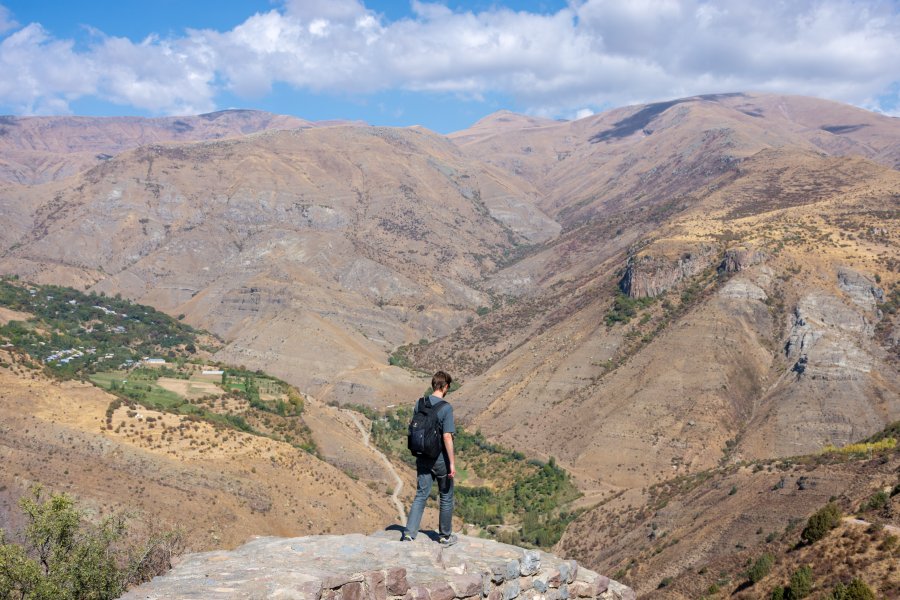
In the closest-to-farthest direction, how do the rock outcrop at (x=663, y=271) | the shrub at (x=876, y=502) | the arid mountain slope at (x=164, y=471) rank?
the shrub at (x=876, y=502), the arid mountain slope at (x=164, y=471), the rock outcrop at (x=663, y=271)

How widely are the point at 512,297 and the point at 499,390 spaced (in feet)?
286

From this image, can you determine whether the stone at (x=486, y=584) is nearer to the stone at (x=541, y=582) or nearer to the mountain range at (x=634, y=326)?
the stone at (x=541, y=582)

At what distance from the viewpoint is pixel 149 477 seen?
137 ft

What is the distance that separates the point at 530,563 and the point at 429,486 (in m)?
2.32

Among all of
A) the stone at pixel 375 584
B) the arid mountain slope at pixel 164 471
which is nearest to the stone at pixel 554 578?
the stone at pixel 375 584

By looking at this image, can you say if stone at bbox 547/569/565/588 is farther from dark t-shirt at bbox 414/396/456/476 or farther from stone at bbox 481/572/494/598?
dark t-shirt at bbox 414/396/456/476

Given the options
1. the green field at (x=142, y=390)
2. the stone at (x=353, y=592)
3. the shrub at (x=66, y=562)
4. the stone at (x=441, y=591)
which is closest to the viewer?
the stone at (x=353, y=592)

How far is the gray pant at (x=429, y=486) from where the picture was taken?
1336 cm

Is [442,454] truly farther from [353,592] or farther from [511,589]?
[353,592]

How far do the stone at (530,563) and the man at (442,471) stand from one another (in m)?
1.50

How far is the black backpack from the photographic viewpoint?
1298 centimetres

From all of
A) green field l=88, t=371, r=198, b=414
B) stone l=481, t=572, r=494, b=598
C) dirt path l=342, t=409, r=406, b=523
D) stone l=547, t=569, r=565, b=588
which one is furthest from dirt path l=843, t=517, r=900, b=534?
green field l=88, t=371, r=198, b=414

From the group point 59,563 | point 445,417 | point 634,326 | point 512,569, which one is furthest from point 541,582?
point 634,326

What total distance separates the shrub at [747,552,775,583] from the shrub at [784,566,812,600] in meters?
3.18
